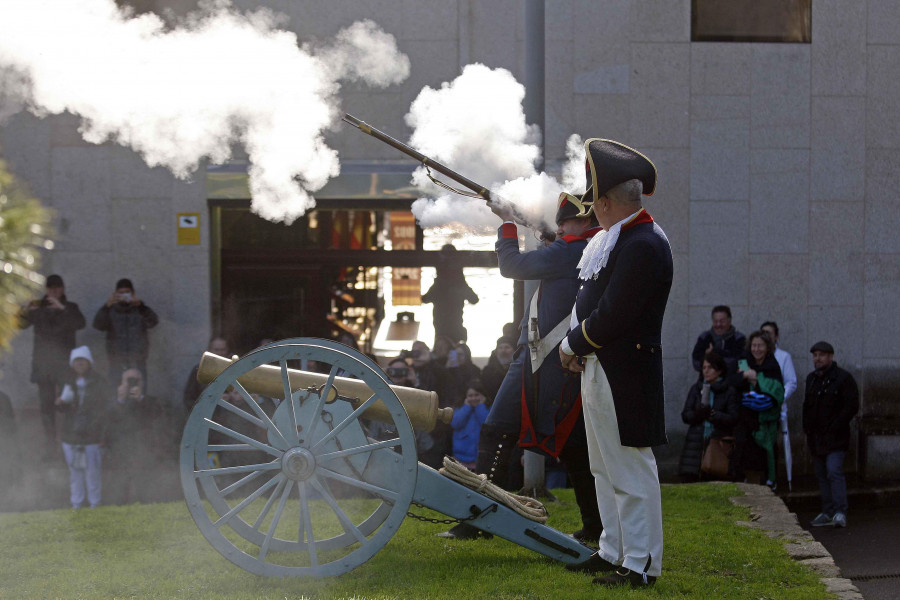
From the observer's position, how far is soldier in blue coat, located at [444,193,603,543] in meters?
5.36

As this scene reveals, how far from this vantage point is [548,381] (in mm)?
5426

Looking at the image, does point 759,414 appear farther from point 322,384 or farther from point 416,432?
point 322,384

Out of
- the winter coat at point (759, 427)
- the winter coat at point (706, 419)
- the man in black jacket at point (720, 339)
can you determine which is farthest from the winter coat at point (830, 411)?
the man in black jacket at point (720, 339)

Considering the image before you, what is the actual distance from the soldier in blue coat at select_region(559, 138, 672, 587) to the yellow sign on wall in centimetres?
697

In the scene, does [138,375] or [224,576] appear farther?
[138,375]

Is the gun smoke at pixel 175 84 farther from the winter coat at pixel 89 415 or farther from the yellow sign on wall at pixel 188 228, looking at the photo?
the yellow sign on wall at pixel 188 228

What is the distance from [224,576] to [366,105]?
6.61 metres

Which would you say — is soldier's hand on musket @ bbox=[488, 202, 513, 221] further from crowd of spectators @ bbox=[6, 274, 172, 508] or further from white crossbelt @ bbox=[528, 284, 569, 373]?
crowd of spectators @ bbox=[6, 274, 172, 508]

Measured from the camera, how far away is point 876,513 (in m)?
9.54

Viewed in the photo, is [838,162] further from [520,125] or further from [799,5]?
[520,125]

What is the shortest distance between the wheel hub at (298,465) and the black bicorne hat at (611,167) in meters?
1.70

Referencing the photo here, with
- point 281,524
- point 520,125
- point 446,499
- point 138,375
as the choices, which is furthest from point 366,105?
point 446,499

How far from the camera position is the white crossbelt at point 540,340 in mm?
5402

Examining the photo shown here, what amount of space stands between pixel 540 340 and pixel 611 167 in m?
1.20
